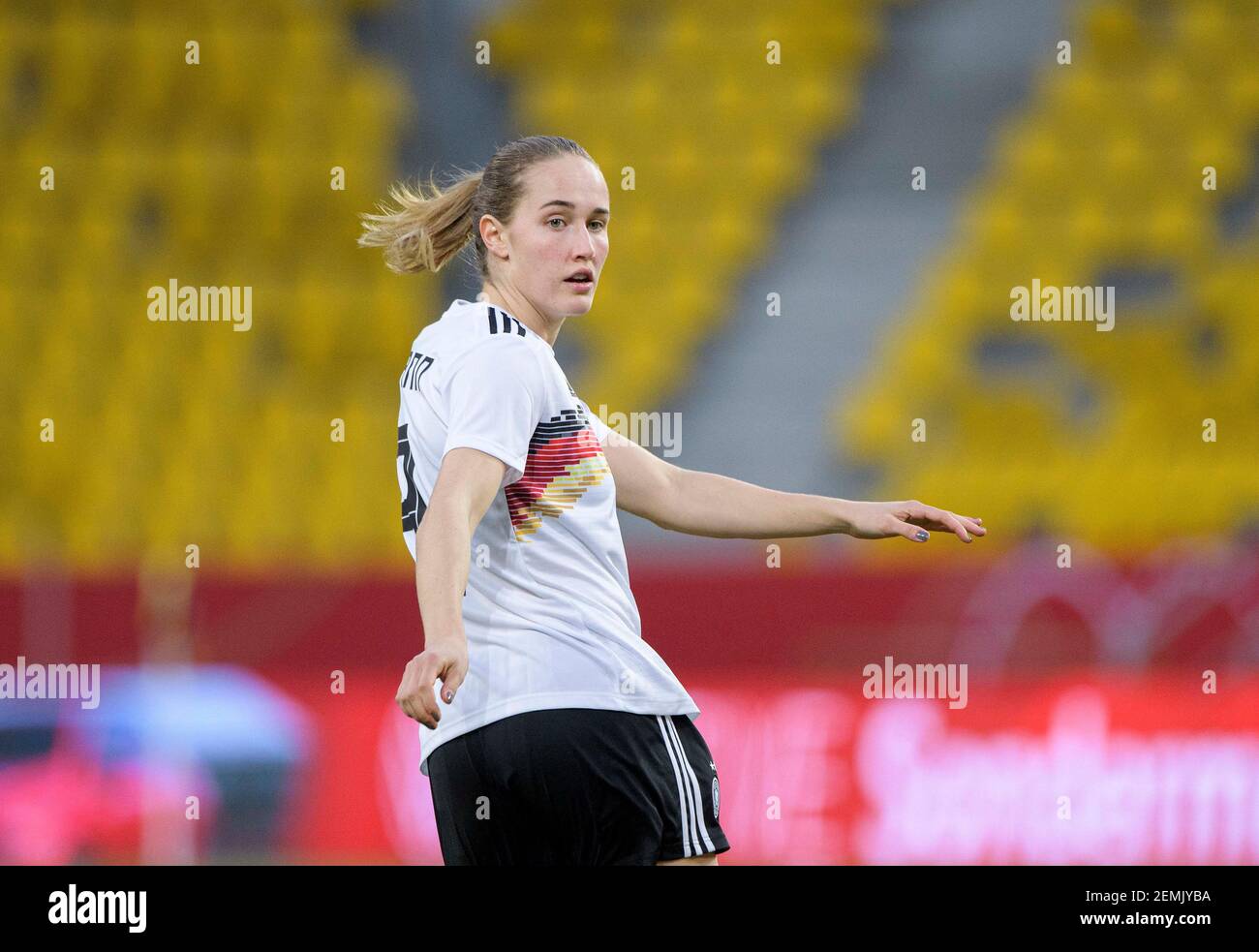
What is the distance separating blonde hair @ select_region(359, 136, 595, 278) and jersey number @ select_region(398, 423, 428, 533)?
357 mm

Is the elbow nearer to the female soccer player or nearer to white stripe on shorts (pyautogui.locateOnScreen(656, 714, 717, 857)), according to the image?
the female soccer player

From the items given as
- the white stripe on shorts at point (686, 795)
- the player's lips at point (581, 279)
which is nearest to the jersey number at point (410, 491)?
the player's lips at point (581, 279)

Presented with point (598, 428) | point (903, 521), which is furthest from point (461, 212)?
point (903, 521)

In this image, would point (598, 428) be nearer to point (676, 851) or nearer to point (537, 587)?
point (537, 587)

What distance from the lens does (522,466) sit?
255cm

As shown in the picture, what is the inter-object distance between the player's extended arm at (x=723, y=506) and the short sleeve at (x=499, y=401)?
458 millimetres

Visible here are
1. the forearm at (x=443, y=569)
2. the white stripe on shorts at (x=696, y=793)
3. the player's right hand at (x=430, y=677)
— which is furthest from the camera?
the white stripe on shorts at (x=696, y=793)

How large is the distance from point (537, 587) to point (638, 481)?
1.57 ft

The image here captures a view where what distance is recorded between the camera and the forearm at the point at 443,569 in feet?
7.72

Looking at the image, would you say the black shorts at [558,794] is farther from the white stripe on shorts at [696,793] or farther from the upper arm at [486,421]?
the upper arm at [486,421]

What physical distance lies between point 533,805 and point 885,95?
887 centimetres
